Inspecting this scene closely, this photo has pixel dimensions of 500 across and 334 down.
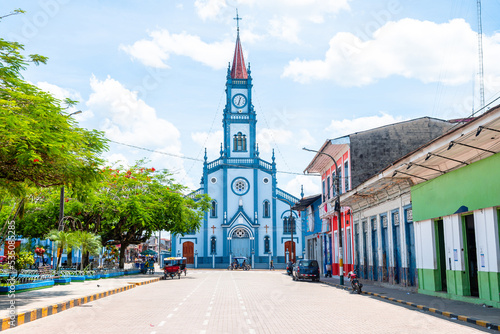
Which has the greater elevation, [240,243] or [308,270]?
[240,243]

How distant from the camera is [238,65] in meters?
75.0

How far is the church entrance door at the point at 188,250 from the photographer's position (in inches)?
2689

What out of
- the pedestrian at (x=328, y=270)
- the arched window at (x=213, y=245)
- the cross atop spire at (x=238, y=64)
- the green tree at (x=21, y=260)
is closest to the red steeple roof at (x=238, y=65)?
the cross atop spire at (x=238, y=64)

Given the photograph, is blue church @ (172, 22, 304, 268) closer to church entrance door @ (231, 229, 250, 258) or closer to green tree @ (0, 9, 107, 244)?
church entrance door @ (231, 229, 250, 258)

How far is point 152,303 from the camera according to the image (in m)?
17.7

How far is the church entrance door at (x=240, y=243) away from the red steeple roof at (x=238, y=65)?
21916 millimetres

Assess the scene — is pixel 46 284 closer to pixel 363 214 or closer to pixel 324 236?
pixel 363 214

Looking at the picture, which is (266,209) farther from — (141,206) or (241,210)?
(141,206)

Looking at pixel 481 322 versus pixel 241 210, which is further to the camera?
pixel 241 210

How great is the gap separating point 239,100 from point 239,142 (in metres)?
5.98

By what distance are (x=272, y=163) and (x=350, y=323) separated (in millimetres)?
58641

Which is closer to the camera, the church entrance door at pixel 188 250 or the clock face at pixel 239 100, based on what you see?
the church entrance door at pixel 188 250

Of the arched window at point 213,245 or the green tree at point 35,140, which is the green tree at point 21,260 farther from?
the arched window at point 213,245

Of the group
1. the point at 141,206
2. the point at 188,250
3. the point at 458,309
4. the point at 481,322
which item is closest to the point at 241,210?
the point at 188,250
